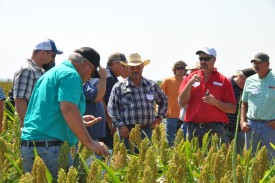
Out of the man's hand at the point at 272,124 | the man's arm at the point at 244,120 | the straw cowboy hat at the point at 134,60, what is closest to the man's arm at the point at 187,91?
the straw cowboy hat at the point at 134,60

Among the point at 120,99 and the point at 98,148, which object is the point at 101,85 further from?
the point at 98,148

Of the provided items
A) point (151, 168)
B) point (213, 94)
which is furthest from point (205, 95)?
point (151, 168)

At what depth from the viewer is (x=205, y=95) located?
18.8 feet

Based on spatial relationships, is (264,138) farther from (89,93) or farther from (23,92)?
(23,92)

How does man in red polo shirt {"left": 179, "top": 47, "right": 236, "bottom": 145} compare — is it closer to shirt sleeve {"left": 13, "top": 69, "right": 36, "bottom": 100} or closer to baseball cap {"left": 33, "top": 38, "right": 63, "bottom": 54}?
baseball cap {"left": 33, "top": 38, "right": 63, "bottom": 54}

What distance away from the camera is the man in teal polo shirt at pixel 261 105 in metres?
6.14

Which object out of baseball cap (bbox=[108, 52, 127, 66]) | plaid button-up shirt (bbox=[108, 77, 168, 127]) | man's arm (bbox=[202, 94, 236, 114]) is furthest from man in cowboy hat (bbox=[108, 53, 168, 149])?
man's arm (bbox=[202, 94, 236, 114])

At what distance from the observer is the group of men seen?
3.60 metres

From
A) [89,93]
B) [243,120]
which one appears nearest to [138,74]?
[89,93]

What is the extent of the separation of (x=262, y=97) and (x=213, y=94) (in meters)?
0.79

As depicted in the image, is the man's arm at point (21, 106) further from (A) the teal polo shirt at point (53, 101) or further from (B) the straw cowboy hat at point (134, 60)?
(B) the straw cowboy hat at point (134, 60)

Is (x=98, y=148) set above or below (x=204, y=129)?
above

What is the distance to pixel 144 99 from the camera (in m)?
5.95

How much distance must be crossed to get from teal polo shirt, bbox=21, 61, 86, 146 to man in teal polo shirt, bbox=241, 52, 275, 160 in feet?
10.4
